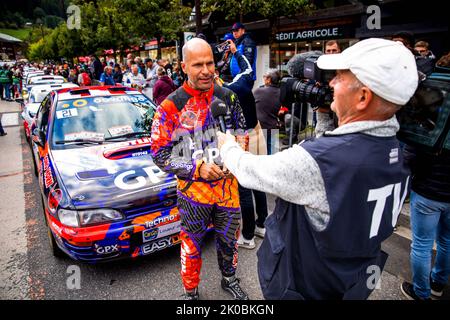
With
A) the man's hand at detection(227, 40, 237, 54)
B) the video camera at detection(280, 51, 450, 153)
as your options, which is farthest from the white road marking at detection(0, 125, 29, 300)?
the man's hand at detection(227, 40, 237, 54)

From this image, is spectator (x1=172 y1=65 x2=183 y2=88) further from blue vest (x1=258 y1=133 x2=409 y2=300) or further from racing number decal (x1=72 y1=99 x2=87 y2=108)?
blue vest (x1=258 y1=133 x2=409 y2=300)

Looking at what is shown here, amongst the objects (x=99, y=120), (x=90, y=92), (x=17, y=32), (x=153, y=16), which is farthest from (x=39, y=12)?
(x=99, y=120)

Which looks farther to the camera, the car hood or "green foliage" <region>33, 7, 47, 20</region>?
"green foliage" <region>33, 7, 47, 20</region>

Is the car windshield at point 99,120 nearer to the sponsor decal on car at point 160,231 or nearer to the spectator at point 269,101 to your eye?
the sponsor decal on car at point 160,231

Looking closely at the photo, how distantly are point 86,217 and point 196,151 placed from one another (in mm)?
1158

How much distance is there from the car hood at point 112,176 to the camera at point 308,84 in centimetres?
143

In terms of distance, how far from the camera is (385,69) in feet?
3.10

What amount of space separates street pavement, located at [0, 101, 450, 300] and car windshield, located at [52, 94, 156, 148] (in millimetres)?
1231

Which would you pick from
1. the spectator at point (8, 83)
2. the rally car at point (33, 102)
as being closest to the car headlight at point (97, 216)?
the rally car at point (33, 102)

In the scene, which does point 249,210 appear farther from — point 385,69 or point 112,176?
point 385,69

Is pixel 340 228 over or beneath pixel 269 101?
beneath

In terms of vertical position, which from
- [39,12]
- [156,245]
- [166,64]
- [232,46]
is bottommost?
[156,245]

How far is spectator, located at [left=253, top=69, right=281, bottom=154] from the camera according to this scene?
4152 millimetres

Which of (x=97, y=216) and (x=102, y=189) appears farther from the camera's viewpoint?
(x=102, y=189)
